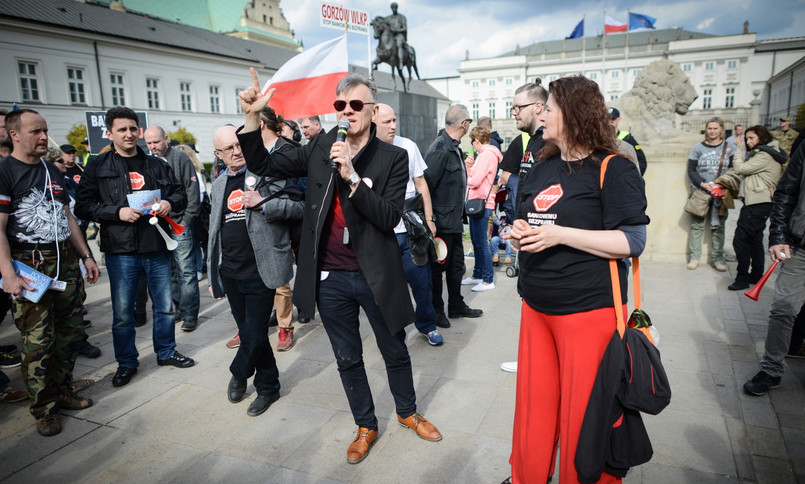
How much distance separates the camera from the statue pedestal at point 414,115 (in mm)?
12969

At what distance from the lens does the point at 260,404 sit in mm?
3547

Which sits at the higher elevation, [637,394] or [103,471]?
[637,394]

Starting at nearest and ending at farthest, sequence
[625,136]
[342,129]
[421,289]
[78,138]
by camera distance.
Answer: [342,129] < [421,289] < [625,136] < [78,138]

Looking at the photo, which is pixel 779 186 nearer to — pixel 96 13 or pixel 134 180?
pixel 134 180

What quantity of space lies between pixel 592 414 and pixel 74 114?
40.5 meters

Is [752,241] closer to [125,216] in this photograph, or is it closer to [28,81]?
[125,216]

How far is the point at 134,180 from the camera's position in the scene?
411 cm

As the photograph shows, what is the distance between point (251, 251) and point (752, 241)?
6073 millimetres

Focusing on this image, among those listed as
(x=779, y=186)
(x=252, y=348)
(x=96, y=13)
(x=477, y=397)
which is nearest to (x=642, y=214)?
(x=477, y=397)

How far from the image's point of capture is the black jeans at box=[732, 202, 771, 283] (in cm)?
608

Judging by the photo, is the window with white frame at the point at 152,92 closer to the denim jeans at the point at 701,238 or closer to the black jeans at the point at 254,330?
the denim jeans at the point at 701,238

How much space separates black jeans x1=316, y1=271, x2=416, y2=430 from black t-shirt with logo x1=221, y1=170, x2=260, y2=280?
0.92m

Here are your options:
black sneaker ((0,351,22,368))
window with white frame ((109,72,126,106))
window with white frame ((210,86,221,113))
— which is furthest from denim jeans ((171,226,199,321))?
window with white frame ((210,86,221,113))

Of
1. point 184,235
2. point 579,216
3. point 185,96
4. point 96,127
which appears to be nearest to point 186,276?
point 184,235
